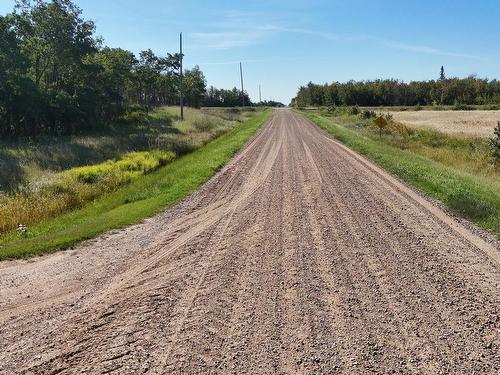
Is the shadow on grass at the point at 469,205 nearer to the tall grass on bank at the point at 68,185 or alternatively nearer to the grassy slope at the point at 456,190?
the grassy slope at the point at 456,190

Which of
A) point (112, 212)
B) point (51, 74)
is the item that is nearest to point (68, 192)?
point (112, 212)

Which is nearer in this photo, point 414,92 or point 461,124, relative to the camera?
point 461,124

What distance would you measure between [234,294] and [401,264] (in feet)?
8.83

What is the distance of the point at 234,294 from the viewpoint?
5668mm

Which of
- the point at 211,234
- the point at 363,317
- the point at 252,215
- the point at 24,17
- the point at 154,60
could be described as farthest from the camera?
the point at 154,60

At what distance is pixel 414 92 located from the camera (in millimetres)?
116938

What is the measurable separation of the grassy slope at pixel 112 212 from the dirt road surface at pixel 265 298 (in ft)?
1.74

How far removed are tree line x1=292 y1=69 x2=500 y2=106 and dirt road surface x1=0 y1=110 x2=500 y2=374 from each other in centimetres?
10806

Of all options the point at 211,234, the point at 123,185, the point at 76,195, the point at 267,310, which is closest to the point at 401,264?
the point at 267,310

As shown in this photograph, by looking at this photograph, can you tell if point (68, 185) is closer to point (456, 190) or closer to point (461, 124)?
point (456, 190)

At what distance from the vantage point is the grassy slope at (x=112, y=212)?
8.31 meters

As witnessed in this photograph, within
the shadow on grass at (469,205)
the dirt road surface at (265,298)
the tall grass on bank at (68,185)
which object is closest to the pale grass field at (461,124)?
the shadow on grass at (469,205)

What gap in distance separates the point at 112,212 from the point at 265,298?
22.2 feet

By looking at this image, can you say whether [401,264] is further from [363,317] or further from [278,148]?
[278,148]
